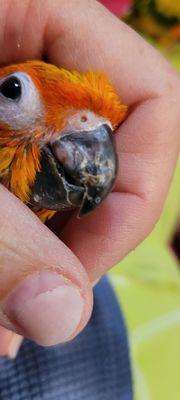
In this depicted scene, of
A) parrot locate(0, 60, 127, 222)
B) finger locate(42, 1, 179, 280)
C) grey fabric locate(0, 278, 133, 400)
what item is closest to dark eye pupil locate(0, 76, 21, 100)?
parrot locate(0, 60, 127, 222)

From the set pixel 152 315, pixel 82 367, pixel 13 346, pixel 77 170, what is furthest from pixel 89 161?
pixel 152 315

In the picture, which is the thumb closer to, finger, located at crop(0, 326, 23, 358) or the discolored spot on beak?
the discolored spot on beak

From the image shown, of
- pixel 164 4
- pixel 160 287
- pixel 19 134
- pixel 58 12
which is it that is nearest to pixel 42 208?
pixel 19 134

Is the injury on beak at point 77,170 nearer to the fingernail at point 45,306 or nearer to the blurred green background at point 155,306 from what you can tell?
the fingernail at point 45,306

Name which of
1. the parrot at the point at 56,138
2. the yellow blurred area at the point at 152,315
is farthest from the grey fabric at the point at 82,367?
the parrot at the point at 56,138

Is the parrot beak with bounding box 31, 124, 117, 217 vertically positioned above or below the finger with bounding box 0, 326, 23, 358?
above

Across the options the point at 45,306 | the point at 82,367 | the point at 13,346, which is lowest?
the point at 82,367

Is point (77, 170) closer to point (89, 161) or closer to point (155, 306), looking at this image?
point (89, 161)
